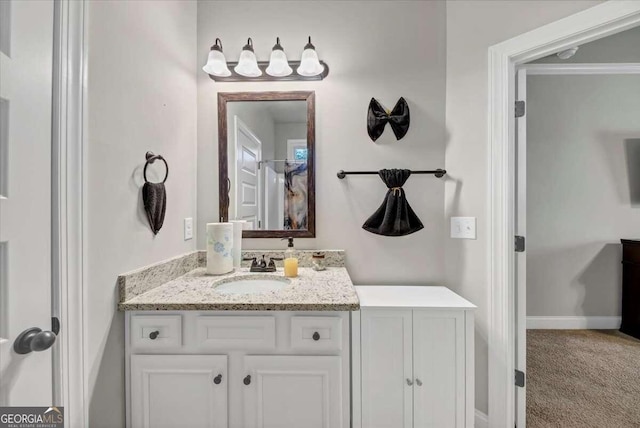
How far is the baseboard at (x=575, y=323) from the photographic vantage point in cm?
253

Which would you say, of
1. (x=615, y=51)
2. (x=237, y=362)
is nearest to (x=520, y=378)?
(x=237, y=362)

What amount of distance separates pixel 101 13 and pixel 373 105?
1.30 m

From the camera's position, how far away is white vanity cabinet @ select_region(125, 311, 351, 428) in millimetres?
1018

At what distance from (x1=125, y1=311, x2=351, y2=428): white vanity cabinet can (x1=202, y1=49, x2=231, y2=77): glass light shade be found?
1328 mm

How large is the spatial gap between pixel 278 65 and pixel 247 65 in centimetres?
18

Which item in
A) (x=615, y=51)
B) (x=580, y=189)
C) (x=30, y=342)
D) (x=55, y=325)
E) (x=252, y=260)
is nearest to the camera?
(x=30, y=342)

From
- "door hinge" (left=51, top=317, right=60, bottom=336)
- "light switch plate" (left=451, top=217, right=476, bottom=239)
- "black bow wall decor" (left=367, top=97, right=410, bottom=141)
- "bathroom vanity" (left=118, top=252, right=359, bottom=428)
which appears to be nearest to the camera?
"door hinge" (left=51, top=317, right=60, bottom=336)

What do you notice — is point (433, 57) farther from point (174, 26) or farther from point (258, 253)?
point (258, 253)

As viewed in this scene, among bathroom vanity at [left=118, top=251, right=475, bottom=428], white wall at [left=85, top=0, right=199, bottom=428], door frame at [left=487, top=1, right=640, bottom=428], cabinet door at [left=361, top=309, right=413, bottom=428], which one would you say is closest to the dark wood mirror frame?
white wall at [left=85, top=0, right=199, bottom=428]

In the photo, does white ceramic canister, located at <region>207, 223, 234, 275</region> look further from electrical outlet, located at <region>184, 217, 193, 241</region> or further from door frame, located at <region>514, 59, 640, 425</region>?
door frame, located at <region>514, 59, 640, 425</region>

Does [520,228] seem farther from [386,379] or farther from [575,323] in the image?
[575,323]

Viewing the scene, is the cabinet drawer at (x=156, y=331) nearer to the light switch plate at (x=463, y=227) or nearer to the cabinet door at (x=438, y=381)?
the cabinet door at (x=438, y=381)

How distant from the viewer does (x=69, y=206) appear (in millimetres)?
797

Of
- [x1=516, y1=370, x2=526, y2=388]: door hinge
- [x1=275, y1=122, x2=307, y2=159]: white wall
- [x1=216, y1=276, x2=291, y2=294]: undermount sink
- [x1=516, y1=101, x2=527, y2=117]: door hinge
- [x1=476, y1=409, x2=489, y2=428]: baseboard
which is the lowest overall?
[x1=476, y1=409, x2=489, y2=428]: baseboard
